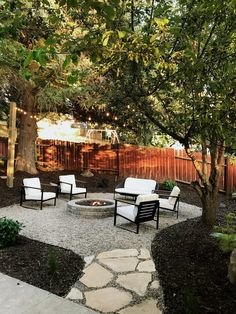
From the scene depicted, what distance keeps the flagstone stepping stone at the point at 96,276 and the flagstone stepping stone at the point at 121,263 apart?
0.55 feet

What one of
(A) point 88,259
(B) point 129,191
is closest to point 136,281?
(A) point 88,259

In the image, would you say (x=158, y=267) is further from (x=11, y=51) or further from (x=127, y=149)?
(x=127, y=149)

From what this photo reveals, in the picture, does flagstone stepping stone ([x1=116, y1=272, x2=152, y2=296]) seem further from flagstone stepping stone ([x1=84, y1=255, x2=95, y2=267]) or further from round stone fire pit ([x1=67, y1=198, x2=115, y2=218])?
round stone fire pit ([x1=67, y1=198, x2=115, y2=218])

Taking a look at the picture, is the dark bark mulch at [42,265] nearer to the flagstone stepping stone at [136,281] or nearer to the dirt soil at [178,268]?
the dirt soil at [178,268]

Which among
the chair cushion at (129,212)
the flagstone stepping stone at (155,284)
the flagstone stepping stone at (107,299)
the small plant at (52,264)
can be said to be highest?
the chair cushion at (129,212)

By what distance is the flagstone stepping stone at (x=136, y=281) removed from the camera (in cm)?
393

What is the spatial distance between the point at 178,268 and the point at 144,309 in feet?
3.96

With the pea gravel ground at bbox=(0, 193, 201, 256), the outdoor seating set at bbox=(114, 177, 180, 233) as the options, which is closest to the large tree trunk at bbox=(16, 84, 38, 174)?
the pea gravel ground at bbox=(0, 193, 201, 256)

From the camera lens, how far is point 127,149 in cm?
1534

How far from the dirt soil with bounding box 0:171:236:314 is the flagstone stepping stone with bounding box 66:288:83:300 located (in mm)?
84

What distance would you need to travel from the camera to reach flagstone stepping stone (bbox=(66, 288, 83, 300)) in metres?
3.64

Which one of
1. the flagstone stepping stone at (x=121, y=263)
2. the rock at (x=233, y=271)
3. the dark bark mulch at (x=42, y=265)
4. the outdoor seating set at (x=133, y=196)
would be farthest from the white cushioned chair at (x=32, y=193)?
the rock at (x=233, y=271)

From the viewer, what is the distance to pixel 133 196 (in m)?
9.95

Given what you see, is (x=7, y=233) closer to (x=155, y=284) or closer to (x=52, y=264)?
(x=52, y=264)
